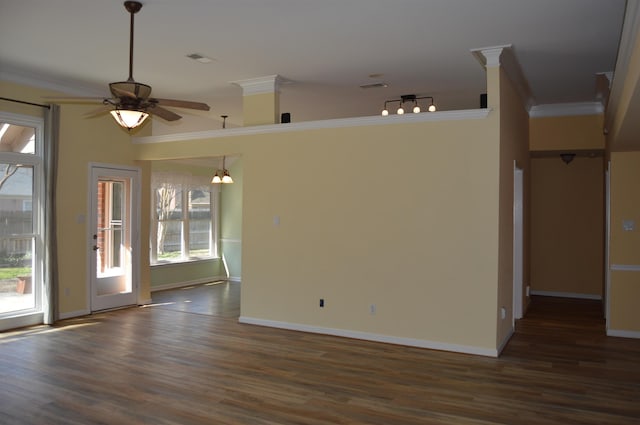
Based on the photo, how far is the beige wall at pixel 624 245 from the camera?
5758mm

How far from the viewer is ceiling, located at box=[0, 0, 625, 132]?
3.96m

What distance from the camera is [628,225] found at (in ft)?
19.1

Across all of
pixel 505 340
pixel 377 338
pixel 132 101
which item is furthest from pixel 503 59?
pixel 132 101

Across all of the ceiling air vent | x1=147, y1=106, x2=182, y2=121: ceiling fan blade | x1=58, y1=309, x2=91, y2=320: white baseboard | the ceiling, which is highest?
the ceiling air vent

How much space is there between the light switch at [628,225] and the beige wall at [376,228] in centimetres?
205

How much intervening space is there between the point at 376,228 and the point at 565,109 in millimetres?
3671

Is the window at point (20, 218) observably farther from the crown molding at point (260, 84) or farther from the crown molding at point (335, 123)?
the crown molding at point (260, 84)

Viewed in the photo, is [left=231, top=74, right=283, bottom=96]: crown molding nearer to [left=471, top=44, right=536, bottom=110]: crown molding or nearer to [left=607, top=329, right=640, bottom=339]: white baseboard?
[left=471, top=44, right=536, bottom=110]: crown molding

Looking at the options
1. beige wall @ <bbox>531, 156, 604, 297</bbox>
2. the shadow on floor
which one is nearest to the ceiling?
beige wall @ <bbox>531, 156, 604, 297</bbox>

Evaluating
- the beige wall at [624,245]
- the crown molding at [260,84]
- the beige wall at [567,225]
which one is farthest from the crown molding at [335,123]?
the beige wall at [567,225]

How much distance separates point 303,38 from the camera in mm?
4637

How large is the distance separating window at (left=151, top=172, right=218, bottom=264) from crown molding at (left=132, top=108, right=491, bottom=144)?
200 centimetres

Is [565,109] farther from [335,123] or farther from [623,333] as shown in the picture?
[335,123]

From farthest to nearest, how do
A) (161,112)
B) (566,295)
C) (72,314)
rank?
(566,295) → (72,314) → (161,112)
